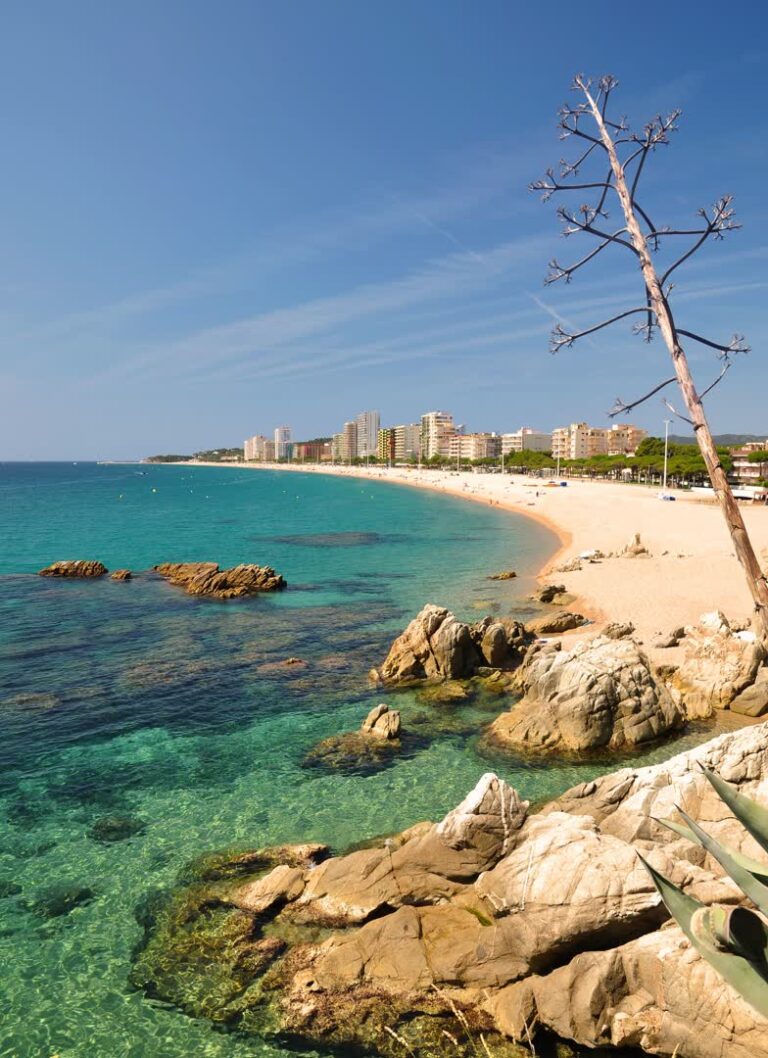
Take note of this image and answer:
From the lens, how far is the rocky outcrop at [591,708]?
55.4ft

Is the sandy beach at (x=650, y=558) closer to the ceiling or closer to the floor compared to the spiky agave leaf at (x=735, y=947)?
closer to the floor

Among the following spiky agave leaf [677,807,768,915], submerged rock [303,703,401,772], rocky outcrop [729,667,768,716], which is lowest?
submerged rock [303,703,401,772]

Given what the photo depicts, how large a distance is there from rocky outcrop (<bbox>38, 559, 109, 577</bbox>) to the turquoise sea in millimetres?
1341

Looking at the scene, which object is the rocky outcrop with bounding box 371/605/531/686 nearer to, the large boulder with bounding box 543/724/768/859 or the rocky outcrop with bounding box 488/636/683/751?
the rocky outcrop with bounding box 488/636/683/751

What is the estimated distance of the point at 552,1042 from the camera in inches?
316

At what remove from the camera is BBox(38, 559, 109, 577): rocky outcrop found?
4534 cm

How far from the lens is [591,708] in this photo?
17.1 metres

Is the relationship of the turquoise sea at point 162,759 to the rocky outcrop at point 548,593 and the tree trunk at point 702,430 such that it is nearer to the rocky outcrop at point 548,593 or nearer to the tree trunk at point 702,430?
the rocky outcrop at point 548,593

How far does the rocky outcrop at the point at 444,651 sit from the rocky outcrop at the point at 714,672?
234 inches

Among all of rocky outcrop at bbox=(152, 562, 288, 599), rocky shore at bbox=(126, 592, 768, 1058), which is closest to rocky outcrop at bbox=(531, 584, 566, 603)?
rocky outcrop at bbox=(152, 562, 288, 599)

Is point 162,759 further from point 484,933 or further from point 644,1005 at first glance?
point 644,1005

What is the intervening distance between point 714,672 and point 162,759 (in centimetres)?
1561

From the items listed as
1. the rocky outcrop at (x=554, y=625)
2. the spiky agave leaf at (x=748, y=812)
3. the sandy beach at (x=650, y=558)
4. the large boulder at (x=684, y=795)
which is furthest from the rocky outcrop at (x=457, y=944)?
the rocky outcrop at (x=554, y=625)

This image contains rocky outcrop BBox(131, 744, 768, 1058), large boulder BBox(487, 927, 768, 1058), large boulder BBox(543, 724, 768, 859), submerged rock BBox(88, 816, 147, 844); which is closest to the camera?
large boulder BBox(487, 927, 768, 1058)
